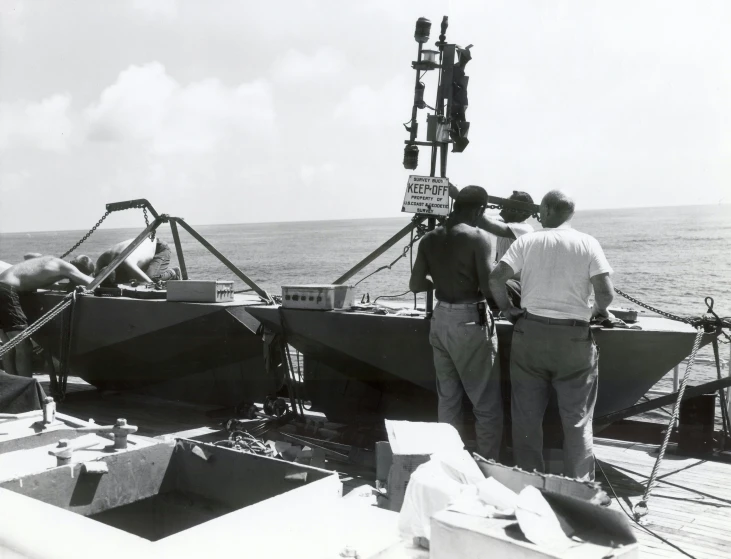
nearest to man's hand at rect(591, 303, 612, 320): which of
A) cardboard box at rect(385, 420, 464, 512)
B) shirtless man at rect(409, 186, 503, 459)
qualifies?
shirtless man at rect(409, 186, 503, 459)

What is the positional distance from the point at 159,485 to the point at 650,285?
36576 millimetres

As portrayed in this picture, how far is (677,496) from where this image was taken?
15.1 ft

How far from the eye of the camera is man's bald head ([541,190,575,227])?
432 cm

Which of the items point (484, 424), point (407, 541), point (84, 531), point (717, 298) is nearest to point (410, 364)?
point (484, 424)


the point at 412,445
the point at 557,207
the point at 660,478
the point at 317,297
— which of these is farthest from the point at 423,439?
the point at 317,297

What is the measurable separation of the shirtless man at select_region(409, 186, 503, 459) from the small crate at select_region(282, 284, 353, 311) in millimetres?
1143

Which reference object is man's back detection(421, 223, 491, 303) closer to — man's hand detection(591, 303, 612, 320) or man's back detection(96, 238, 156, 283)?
man's hand detection(591, 303, 612, 320)

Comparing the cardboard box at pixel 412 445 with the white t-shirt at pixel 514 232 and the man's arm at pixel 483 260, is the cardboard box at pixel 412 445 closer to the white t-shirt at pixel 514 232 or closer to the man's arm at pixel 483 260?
the man's arm at pixel 483 260

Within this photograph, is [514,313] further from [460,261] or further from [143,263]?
[143,263]

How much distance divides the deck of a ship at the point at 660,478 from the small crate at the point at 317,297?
4.70 feet

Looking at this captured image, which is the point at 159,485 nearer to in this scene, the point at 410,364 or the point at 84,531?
the point at 84,531

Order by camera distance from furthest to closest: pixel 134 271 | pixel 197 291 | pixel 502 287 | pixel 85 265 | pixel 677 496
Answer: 1. pixel 85 265
2. pixel 134 271
3. pixel 197 291
4. pixel 677 496
5. pixel 502 287

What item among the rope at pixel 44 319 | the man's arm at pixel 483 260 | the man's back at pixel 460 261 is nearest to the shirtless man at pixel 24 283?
the rope at pixel 44 319

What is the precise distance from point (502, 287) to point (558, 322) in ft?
1.34
